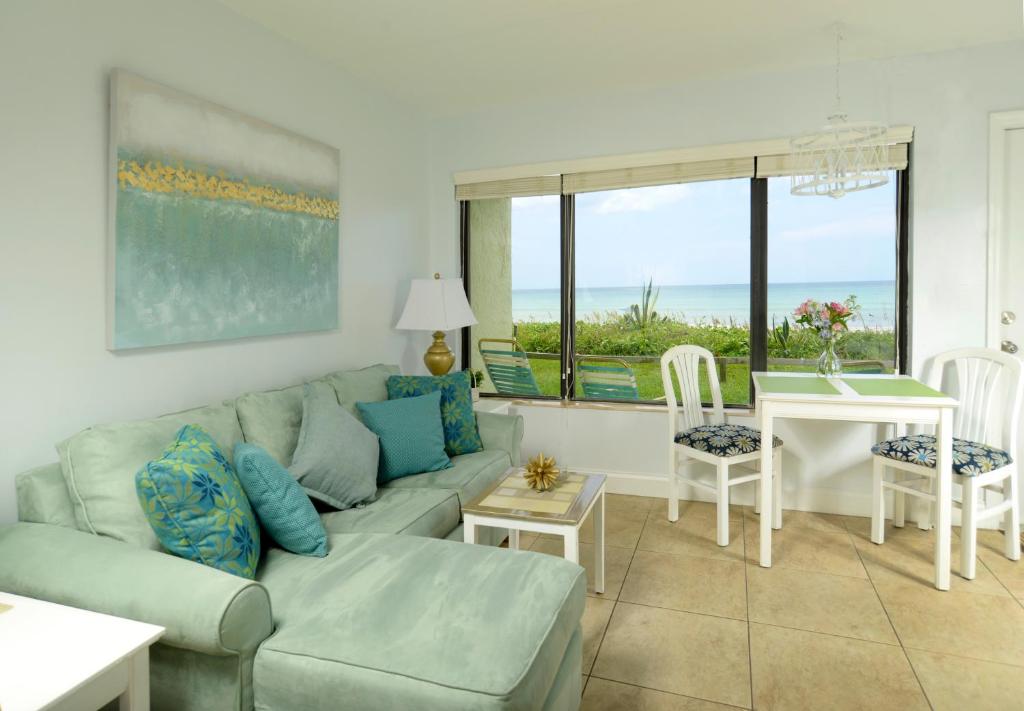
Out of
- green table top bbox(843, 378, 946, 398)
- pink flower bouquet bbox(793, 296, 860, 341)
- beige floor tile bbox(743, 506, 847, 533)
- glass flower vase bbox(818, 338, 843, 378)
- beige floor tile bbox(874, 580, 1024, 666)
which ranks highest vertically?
pink flower bouquet bbox(793, 296, 860, 341)

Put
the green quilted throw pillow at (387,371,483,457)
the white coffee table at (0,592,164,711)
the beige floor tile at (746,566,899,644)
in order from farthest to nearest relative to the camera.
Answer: the green quilted throw pillow at (387,371,483,457) → the beige floor tile at (746,566,899,644) → the white coffee table at (0,592,164,711)

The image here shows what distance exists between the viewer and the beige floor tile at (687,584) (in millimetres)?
2557

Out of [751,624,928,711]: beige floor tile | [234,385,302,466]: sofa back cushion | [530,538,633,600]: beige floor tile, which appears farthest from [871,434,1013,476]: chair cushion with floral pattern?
[234,385,302,466]: sofa back cushion

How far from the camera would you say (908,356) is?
3514mm

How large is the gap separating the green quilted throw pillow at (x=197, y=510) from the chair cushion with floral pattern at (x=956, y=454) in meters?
2.86

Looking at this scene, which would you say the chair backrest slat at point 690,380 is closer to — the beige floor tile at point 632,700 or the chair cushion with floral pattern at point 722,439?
the chair cushion with floral pattern at point 722,439

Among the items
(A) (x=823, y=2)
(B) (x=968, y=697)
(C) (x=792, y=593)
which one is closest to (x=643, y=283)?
(A) (x=823, y=2)

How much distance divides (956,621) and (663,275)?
2350mm

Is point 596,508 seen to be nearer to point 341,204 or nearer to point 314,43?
point 341,204

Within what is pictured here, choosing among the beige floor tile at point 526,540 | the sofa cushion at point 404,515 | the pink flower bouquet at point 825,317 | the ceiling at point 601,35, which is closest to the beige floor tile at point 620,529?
the beige floor tile at point 526,540

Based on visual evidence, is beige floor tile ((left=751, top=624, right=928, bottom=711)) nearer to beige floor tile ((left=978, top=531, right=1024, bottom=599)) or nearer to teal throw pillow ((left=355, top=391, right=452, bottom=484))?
beige floor tile ((left=978, top=531, right=1024, bottom=599))

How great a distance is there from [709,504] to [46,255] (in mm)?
3511

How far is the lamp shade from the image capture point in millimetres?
3734

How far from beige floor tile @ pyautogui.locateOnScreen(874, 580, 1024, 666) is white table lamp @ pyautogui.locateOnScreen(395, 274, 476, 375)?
252 cm
